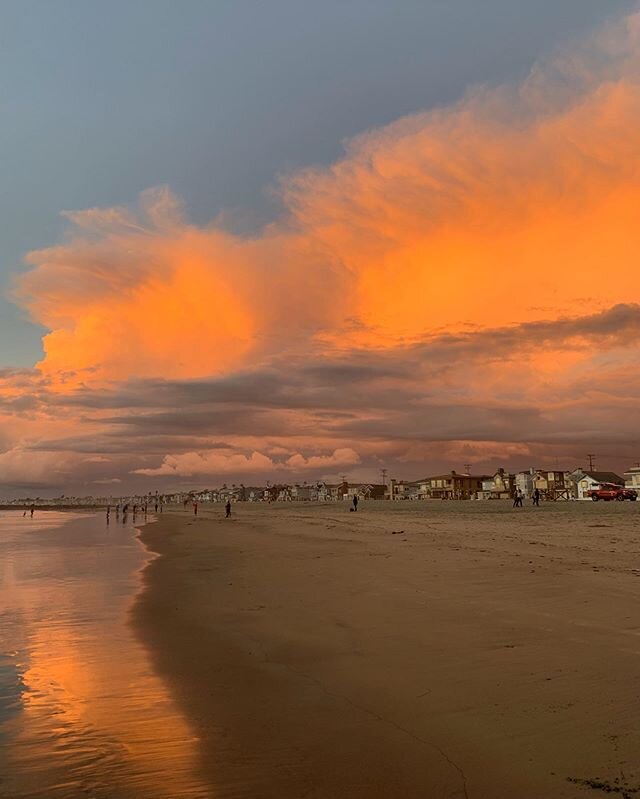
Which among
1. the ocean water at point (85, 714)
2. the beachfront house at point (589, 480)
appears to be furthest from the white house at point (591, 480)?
the ocean water at point (85, 714)

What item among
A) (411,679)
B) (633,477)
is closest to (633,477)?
(633,477)

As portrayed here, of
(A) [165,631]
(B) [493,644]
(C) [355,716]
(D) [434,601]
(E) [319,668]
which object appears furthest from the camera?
(D) [434,601]

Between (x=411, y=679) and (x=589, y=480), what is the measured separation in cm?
12866

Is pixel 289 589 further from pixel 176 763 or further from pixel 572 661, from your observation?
pixel 176 763

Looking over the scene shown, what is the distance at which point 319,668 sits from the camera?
868cm

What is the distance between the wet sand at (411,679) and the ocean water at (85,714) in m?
0.34

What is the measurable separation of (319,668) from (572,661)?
3431 millimetres

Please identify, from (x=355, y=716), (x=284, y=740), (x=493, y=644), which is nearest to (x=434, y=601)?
(x=493, y=644)

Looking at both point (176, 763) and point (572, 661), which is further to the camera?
point (572, 661)

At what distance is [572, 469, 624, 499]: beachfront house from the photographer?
121275 mm

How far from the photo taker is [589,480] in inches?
4889

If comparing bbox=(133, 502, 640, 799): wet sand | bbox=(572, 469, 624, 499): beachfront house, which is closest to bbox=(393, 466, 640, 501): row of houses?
bbox=(572, 469, 624, 499): beachfront house

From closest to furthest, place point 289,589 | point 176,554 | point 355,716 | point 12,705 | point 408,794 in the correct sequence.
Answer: point 408,794 < point 355,716 < point 12,705 < point 289,589 < point 176,554

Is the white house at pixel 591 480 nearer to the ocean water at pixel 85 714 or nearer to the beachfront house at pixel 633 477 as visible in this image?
the beachfront house at pixel 633 477
